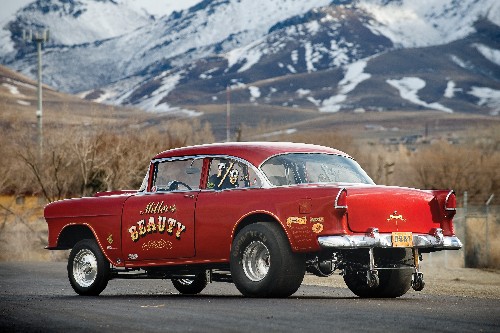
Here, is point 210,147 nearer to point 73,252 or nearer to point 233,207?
point 233,207

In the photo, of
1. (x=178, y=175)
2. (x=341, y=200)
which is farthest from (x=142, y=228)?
(x=341, y=200)

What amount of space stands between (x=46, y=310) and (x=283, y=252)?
9.30ft

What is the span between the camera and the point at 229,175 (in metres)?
15.1

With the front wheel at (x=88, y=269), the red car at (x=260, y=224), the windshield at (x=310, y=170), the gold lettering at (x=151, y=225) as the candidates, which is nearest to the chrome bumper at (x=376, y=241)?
the red car at (x=260, y=224)

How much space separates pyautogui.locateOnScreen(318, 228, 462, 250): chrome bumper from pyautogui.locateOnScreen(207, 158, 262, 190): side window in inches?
59.9

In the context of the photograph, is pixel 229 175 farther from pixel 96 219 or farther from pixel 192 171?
pixel 96 219

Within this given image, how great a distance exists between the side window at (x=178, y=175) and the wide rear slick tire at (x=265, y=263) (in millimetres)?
1344

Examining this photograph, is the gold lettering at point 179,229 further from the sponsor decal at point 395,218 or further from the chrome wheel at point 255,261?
the sponsor decal at point 395,218

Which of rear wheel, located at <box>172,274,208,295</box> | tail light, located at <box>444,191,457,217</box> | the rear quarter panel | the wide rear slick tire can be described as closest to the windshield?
the wide rear slick tire

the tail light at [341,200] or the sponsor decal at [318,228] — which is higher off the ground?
the tail light at [341,200]

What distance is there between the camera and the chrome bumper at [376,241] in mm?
13422

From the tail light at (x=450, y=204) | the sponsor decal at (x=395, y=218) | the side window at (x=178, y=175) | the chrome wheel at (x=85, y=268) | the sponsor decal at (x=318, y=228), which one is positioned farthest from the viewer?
the chrome wheel at (x=85, y=268)

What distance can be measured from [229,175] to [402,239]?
2.42m

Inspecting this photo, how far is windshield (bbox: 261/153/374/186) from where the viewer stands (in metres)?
14.7
